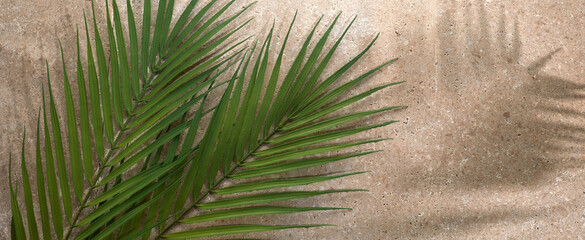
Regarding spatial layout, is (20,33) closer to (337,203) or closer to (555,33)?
(337,203)

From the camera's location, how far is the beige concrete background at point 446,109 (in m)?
1.20

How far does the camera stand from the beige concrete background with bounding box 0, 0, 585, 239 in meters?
1.20

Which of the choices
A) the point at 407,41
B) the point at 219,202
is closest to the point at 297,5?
the point at 407,41

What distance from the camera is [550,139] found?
4.07 ft

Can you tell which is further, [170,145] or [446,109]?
[446,109]

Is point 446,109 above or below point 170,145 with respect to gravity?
above

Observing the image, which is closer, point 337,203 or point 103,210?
point 103,210

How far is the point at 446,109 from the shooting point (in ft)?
4.01

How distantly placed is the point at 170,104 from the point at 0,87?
1.69ft

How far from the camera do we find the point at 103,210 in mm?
958

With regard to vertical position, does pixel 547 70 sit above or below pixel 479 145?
above

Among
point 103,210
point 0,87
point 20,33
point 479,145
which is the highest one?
point 20,33

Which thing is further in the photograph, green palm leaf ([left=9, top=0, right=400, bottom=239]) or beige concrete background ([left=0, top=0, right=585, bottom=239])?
beige concrete background ([left=0, top=0, right=585, bottom=239])

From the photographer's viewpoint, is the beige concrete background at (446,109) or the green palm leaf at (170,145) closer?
the green palm leaf at (170,145)
